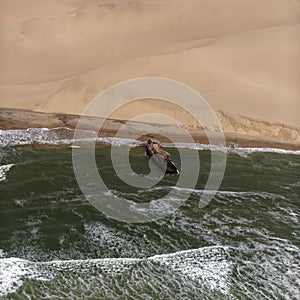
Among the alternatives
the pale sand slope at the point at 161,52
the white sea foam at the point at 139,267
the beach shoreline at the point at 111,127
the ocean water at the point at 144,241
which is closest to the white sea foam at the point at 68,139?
the beach shoreline at the point at 111,127

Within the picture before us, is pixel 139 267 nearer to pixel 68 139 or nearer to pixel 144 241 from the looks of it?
pixel 144 241

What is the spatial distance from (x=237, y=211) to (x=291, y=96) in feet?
16.9

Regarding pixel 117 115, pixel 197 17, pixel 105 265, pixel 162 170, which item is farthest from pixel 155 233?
pixel 197 17

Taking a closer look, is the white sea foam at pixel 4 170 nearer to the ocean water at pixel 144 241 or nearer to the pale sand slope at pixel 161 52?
the ocean water at pixel 144 241

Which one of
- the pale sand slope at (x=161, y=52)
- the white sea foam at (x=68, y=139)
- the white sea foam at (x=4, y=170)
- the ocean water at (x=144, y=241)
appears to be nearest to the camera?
the ocean water at (x=144, y=241)

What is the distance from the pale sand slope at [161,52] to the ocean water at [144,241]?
273 cm

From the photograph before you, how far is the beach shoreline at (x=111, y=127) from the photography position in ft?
24.4

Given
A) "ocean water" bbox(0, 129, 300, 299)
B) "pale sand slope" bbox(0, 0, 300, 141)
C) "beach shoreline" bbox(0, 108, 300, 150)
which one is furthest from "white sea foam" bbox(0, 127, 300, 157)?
"pale sand slope" bbox(0, 0, 300, 141)

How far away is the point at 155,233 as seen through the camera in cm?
445

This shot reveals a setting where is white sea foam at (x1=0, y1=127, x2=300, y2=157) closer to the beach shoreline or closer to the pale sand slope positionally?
the beach shoreline

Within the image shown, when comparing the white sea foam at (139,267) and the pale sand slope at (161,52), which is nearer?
the white sea foam at (139,267)

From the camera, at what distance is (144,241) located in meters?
4.29

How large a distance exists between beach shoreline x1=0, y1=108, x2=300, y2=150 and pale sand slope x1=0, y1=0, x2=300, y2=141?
0.45 m

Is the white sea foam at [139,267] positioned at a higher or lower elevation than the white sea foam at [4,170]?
lower
